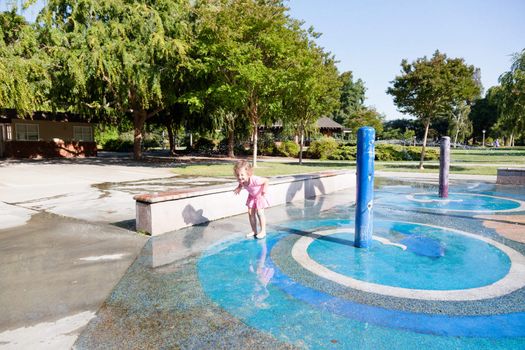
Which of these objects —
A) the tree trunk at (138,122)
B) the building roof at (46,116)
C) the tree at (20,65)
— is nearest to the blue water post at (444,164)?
the tree at (20,65)

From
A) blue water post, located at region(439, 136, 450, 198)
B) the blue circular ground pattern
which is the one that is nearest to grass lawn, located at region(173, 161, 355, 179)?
blue water post, located at region(439, 136, 450, 198)

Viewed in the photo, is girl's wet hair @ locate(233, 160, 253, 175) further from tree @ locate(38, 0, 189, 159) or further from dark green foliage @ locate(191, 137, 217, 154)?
dark green foliage @ locate(191, 137, 217, 154)

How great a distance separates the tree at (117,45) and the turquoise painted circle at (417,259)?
56.5ft

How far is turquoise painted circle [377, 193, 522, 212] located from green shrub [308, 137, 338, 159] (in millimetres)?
21787

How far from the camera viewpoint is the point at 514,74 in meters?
19.7

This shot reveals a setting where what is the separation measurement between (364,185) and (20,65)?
17.0 meters

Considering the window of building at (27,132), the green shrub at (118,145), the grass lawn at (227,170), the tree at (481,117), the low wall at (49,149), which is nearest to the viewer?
the grass lawn at (227,170)

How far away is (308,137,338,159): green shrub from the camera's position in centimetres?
3309

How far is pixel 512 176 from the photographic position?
1373 centimetres

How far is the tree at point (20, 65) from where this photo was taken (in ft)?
50.3

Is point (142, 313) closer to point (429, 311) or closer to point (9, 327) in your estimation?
point (9, 327)

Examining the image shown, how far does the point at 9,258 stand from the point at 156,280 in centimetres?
240

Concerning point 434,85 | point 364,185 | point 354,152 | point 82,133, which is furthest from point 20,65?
point 354,152

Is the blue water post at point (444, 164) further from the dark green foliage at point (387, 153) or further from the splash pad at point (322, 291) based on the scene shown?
the dark green foliage at point (387, 153)
